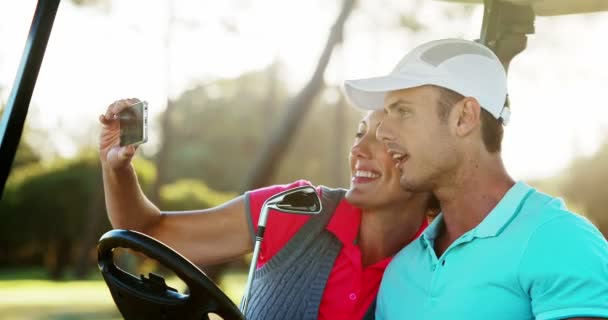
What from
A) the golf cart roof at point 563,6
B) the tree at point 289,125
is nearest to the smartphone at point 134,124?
the golf cart roof at point 563,6

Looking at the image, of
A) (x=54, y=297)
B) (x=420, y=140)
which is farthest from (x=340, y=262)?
(x=54, y=297)

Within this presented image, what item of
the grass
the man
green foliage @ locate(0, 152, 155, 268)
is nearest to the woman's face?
the man

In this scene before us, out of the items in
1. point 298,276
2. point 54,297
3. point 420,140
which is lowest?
point 54,297

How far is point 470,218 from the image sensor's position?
2561mm

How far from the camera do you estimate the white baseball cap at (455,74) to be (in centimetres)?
256

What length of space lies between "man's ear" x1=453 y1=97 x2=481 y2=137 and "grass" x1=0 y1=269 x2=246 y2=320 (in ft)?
29.1

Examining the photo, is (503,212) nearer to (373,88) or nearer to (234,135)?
(373,88)

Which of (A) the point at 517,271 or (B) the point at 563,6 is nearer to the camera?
(A) the point at 517,271

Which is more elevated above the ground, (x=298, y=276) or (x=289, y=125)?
(x=298, y=276)

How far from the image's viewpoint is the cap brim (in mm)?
2588

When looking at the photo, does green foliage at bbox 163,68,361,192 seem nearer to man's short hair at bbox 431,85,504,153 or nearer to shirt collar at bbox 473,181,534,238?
man's short hair at bbox 431,85,504,153

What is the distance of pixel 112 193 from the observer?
9.66 feet

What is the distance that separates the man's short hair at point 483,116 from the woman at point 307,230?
44cm

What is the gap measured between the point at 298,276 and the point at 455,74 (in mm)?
780
